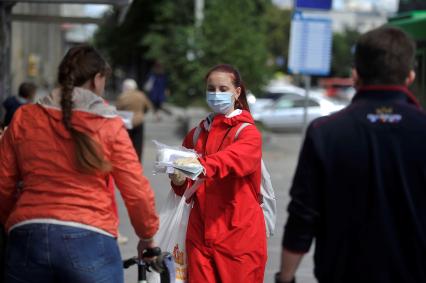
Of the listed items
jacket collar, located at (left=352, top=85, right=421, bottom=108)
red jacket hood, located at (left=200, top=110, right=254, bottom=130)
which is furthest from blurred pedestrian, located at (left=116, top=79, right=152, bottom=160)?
jacket collar, located at (left=352, top=85, right=421, bottom=108)

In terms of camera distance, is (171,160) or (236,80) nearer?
(171,160)

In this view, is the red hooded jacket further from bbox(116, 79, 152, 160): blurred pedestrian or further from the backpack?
bbox(116, 79, 152, 160): blurred pedestrian

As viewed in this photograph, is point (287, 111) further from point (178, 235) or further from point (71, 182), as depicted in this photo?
point (71, 182)

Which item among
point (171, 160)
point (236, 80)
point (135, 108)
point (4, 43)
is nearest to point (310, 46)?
point (135, 108)

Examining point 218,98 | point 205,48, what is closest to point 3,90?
point 218,98

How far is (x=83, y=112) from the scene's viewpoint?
3.56m

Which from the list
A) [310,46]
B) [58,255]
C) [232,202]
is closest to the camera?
[58,255]

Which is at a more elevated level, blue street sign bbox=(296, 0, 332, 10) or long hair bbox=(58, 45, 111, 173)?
blue street sign bbox=(296, 0, 332, 10)

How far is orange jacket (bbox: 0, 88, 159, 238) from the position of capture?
11.4ft

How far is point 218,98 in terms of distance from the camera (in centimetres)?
480

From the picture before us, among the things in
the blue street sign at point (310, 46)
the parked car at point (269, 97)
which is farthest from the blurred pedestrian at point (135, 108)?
the parked car at point (269, 97)

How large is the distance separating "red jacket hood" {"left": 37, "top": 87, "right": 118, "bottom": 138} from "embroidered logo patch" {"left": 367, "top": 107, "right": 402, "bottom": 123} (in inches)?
42.9

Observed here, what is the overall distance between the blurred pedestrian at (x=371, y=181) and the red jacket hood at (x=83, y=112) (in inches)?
34.9

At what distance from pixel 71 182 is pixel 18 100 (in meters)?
7.12
